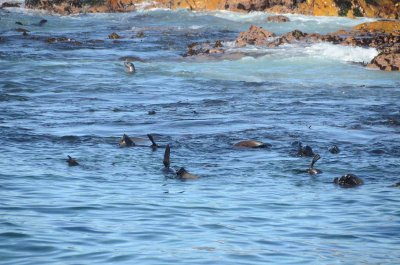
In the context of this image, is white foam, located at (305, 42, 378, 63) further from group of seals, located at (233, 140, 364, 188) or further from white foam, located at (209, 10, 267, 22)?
white foam, located at (209, 10, 267, 22)

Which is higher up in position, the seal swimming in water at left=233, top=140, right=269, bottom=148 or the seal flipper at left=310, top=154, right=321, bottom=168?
the seal flipper at left=310, top=154, right=321, bottom=168

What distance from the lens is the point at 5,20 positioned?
3597 cm

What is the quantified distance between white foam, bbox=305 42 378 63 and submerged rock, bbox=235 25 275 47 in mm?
1988

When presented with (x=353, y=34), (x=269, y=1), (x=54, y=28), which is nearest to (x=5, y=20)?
(x=54, y=28)

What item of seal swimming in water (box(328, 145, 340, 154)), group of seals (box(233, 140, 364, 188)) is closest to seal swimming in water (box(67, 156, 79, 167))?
group of seals (box(233, 140, 364, 188))

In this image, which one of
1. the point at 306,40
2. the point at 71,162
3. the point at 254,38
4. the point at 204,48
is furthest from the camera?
the point at 306,40

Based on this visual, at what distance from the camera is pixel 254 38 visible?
26984 mm

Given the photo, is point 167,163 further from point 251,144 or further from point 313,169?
point 251,144

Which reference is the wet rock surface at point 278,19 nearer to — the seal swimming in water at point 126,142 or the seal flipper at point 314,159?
the seal swimming in water at point 126,142

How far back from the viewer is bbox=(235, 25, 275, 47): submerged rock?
86.6 ft

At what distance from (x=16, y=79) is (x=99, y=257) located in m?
13.3

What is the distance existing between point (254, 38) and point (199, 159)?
1626 centimetres

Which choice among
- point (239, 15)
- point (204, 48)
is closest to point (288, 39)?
point (204, 48)

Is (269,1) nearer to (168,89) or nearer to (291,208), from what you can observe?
(168,89)
